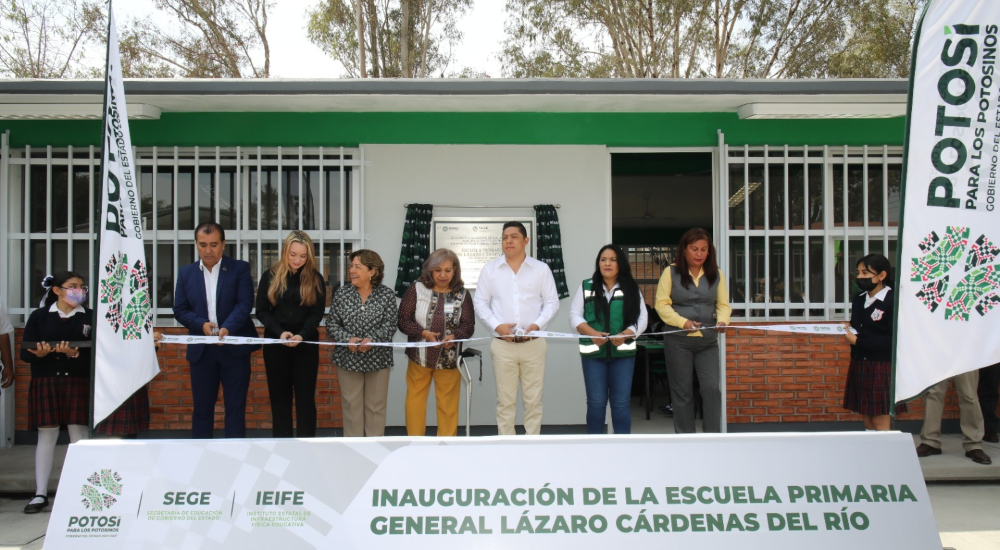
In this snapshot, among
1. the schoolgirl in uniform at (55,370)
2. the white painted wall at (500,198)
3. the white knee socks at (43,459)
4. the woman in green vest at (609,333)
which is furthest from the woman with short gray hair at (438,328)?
the white knee socks at (43,459)

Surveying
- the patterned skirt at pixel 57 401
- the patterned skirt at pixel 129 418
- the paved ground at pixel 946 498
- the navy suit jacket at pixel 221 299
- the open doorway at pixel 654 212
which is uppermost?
the open doorway at pixel 654 212

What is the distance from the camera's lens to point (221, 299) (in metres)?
4.75

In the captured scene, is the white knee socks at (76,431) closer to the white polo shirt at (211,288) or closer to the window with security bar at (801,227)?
the white polo shirt at (211,288)

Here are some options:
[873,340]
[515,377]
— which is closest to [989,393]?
[873,340]

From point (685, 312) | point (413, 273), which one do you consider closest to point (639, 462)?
point (685, 312)

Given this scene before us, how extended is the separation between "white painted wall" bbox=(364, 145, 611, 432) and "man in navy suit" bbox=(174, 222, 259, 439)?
1473 millimetres

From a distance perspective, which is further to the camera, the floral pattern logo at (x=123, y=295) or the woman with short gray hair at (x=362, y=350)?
the woman with short gray hair at (x=362, y=350)

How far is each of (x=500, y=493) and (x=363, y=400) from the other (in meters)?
2.06

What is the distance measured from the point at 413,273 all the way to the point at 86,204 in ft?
9.47

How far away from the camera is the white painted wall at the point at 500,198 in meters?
6.02

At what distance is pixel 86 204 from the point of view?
5969mm

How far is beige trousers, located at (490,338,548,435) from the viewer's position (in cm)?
482

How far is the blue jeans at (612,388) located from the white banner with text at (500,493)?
172 cm

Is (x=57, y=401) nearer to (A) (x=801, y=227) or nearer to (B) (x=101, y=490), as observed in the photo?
(B) (x=101, y=490)
